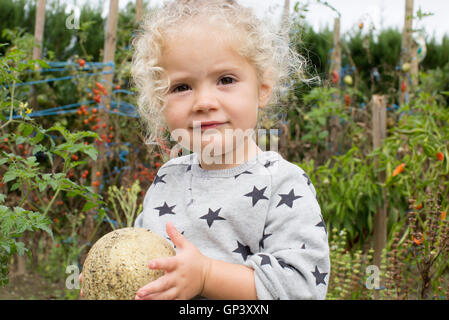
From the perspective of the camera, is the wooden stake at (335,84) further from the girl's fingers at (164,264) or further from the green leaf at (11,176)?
the girl's fingers at (164,264)

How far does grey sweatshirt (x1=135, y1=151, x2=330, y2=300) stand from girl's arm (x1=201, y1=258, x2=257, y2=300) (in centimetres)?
3

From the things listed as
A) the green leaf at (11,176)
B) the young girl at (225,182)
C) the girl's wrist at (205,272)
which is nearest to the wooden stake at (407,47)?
the young girl at (225,182)

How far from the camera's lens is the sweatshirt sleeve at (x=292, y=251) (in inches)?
56.6

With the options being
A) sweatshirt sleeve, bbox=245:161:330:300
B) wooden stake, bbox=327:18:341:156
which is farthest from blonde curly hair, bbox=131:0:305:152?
wooden stake, bbox=327:18:341:156

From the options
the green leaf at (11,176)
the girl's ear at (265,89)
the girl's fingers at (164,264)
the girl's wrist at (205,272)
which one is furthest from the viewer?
the green leaf at (11,176)

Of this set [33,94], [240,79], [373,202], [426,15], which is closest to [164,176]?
[240,79]

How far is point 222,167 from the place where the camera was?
1712mm

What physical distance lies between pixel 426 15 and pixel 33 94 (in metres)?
3.66

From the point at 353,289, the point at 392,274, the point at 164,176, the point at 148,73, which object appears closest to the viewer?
the point at 148,73

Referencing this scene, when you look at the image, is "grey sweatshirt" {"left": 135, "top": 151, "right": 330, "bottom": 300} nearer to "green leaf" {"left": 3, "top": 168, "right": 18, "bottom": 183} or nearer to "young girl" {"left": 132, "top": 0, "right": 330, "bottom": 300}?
"young girl" {"left": 132, "top": 0, "right": 330, "bottom": 300}

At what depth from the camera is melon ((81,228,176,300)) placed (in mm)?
1354

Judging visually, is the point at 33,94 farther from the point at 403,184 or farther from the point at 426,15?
the point at 426,15

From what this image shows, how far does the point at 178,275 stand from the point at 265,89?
2.49 feet

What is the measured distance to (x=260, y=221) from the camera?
155 centimetres
